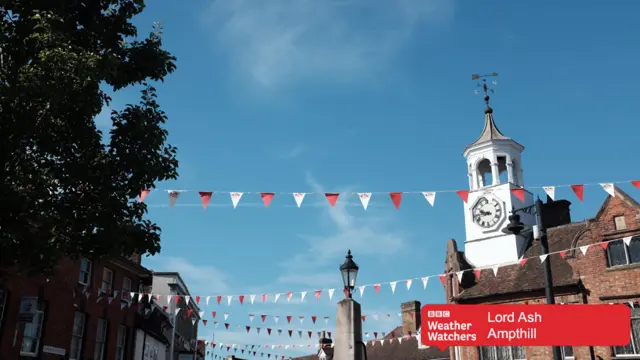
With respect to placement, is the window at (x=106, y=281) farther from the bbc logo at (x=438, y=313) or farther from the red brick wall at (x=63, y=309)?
the bbc logo at (x=438, y=313)

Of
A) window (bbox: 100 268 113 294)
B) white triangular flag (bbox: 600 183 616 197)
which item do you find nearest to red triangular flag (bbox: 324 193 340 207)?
white triangular flag (bbox: 600 183 616 197)

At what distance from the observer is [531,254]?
32.7 m

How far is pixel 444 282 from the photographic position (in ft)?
118

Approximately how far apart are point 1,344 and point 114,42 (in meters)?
12.5

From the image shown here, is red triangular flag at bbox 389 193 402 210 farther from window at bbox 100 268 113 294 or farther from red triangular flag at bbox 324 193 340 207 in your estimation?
window at bbox 100 268 113 294

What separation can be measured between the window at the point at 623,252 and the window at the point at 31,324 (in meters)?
24.6

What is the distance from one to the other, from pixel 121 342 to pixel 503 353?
19.3 metres

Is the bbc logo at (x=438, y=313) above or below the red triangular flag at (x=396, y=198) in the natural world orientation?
below

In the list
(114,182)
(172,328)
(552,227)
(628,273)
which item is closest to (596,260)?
(628,273)

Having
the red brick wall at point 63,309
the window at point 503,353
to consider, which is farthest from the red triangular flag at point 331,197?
the window at point 503,353

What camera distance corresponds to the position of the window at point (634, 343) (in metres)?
25.1

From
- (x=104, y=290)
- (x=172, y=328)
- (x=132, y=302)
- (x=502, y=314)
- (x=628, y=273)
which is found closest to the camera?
(x=502, y=314)

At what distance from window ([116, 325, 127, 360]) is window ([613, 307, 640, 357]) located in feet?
76.6

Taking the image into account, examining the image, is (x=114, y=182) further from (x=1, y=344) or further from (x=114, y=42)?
(x=1, y=344)
